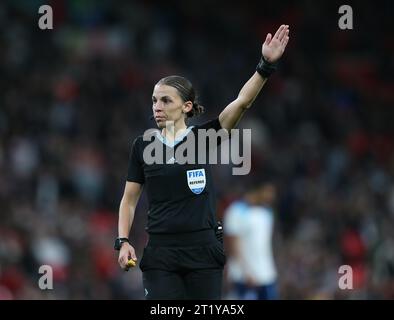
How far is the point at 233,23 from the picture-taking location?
2195 cm

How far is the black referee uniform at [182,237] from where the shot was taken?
7.26 m

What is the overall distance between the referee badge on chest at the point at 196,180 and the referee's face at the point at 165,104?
15.4 inches

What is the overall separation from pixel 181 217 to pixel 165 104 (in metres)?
0.74

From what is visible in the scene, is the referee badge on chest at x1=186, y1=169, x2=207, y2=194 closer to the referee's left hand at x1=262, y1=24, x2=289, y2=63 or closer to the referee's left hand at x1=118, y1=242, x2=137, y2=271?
the referee's left hand at x1=118, y1=242, x2=137, y2=271

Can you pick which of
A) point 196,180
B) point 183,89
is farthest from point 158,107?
point 196,180

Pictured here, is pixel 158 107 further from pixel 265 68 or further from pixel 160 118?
pixel 265 68

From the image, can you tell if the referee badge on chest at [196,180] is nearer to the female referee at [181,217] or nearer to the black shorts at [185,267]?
the female referee at [181,217]

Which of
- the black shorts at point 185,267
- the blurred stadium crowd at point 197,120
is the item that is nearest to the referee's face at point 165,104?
the black shorts at point 185,267

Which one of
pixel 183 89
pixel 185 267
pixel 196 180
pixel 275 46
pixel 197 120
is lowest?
pixel 185 267

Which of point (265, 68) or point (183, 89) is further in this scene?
point (183, 89)

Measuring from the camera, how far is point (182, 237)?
23.9 ft

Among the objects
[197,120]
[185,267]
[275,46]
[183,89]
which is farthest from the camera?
[197,120]

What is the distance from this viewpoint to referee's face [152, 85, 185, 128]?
744 centimetres
